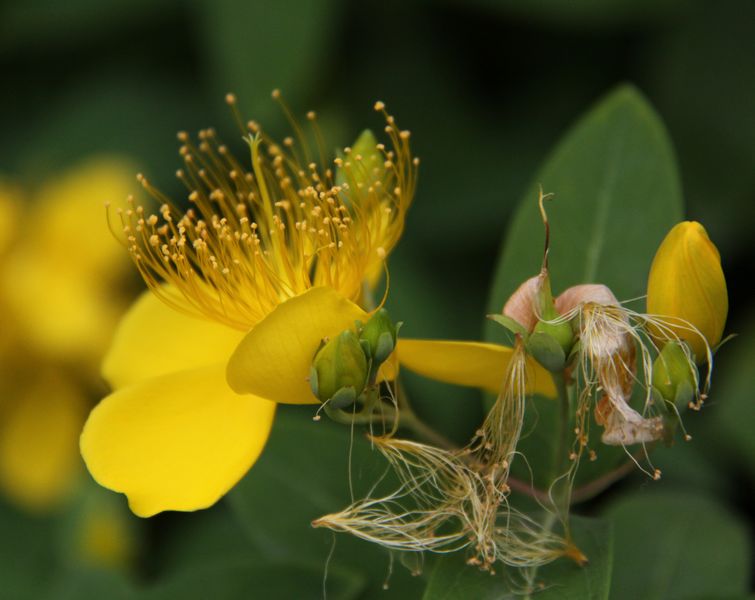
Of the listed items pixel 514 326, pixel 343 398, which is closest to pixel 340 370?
pixel 343 398

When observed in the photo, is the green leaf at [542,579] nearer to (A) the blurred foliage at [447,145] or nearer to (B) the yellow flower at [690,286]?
(B) the yellow flower at [690,286]

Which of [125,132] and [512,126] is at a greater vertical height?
[125,132]

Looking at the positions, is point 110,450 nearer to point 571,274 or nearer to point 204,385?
point 204,385

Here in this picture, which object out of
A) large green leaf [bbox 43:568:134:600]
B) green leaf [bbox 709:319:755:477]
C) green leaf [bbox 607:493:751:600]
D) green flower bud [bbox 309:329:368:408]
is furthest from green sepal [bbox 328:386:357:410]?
green leaf [bbox 709:319:755:477]

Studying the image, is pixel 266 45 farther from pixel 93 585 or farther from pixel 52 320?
pixel 93 585

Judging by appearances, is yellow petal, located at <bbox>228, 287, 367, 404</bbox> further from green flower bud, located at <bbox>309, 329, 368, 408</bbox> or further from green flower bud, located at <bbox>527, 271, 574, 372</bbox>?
green flower bud, located at <bbox>527, 271, 574, 372</bbox>

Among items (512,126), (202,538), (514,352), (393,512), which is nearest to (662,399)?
(514,352)

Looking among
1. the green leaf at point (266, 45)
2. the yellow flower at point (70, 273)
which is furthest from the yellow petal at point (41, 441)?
the green leaf at point (266, 45)

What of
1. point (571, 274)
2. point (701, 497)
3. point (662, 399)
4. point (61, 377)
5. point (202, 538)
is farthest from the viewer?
point (61, 377)
